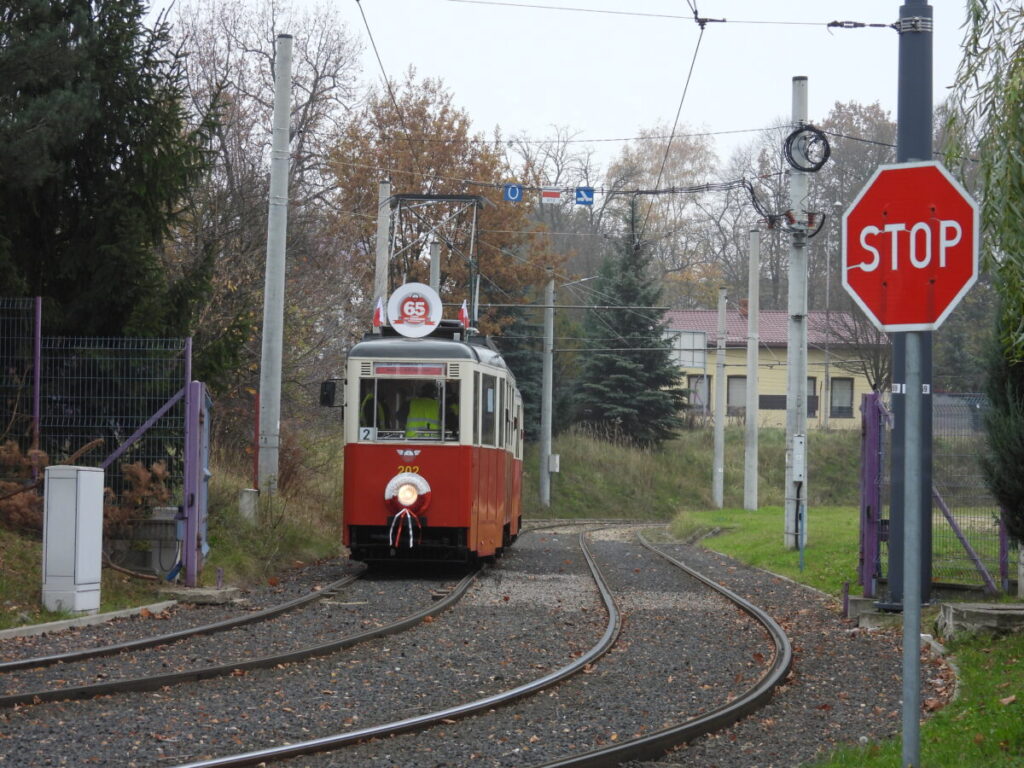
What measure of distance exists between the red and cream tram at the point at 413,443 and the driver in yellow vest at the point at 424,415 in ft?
0.04

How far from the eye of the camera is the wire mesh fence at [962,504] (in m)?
12.8

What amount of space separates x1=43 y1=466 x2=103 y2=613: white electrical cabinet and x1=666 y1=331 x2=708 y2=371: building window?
38.6m

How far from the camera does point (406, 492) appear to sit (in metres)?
16.2

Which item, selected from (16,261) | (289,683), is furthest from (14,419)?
(289,683)

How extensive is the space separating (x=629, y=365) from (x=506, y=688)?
3927cm

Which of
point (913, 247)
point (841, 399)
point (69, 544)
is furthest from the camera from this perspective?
point (841, 399)

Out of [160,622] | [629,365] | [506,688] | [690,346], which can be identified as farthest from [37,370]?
[690,346]

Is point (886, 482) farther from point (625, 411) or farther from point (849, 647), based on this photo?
point (625, 411)

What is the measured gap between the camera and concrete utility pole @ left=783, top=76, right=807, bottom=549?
68.1 ft

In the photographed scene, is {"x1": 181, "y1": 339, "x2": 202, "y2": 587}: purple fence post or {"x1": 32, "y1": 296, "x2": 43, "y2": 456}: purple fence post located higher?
{"x1": 32, "y1": 296, "x2": 43, "y2": 456}: purple fence post

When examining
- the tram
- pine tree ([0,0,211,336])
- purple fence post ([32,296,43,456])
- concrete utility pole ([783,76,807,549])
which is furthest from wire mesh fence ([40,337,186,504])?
concrete utility pole ([783,76,807,549])

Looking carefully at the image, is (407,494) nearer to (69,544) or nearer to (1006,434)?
(69,544)

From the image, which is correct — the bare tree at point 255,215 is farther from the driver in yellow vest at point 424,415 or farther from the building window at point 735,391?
the building window at point 735,391

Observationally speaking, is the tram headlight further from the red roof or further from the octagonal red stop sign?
the red roof
